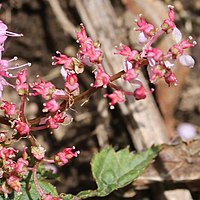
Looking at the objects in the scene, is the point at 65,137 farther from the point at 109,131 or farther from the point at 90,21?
the point at 90,21

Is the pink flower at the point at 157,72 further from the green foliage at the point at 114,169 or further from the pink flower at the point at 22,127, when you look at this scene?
the green foliage at the point at 114,169

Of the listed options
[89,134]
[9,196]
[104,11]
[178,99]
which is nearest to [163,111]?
[178,99]

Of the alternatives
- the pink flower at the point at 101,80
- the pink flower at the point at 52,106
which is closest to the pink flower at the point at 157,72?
the pink flower at the point at 101,80

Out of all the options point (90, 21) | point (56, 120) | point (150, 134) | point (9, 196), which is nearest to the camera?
point (56, 120)

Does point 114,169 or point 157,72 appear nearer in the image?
point 157,72

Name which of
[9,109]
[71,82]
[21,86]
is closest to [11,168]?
[9,109]

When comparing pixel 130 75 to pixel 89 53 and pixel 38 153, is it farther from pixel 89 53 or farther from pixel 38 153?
pixel 38 153
